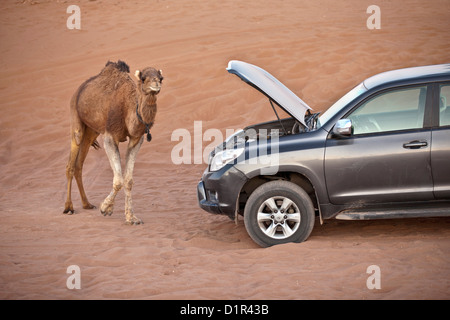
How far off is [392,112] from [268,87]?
156cm

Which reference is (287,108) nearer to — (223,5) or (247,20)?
(247,20)

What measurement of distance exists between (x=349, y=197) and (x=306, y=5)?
20.4 m

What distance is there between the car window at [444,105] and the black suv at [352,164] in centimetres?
1

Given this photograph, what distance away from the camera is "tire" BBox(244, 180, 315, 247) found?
7.24m

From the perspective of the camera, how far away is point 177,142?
1462cm

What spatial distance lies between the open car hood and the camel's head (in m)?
1.18

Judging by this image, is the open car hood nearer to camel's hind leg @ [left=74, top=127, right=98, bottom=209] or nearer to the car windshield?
the car windshield

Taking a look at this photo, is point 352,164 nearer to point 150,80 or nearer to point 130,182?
point 150,80

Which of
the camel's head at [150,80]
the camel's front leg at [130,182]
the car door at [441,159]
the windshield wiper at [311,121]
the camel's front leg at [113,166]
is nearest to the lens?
the car door at [441,159]

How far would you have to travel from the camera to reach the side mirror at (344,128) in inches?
277

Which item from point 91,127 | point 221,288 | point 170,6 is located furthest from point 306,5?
point 221,288
